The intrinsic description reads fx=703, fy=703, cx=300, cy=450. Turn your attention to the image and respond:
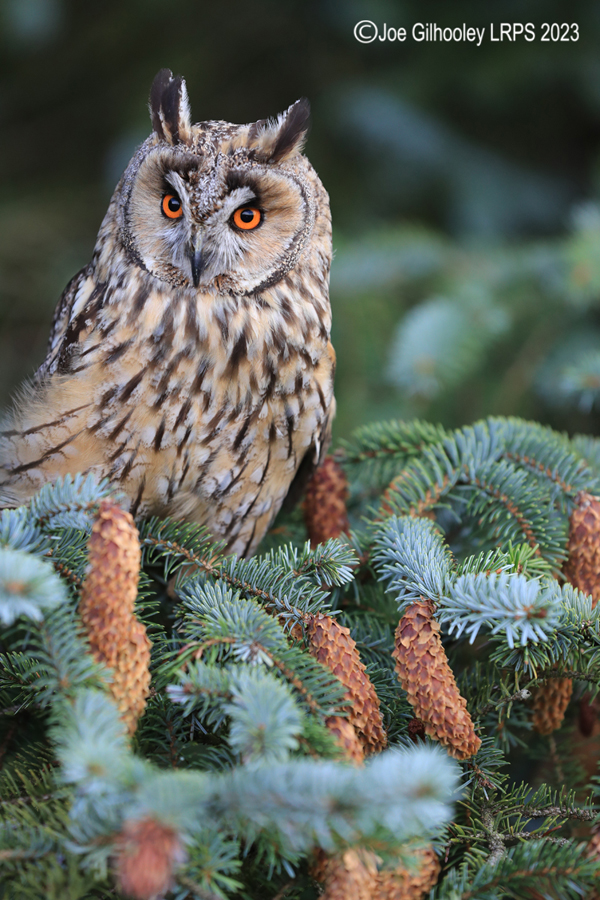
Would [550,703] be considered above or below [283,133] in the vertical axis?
below

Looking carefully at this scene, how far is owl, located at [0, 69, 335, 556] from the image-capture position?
50.8 inches

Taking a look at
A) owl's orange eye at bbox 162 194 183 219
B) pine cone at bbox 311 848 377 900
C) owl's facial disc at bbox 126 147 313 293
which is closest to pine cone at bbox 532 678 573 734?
pine cone at bbox 311 848 377 900

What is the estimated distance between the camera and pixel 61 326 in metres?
1.50

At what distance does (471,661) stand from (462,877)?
1.59 ft

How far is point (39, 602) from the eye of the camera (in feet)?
2.29

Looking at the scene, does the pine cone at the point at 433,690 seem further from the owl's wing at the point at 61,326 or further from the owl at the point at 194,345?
the owl's wing at the point at 61,326

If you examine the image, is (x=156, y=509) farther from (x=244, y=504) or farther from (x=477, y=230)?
(x=477, y=230)

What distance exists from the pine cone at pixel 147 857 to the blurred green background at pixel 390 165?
141 cm

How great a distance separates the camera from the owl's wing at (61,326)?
1.41 metres

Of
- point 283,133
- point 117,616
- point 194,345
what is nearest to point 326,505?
point 194,345

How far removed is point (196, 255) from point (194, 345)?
0.54 feet

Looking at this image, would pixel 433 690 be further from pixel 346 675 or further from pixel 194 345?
pixel 194 345

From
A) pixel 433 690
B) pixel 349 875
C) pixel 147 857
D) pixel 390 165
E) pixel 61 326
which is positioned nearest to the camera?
pixel 147 857

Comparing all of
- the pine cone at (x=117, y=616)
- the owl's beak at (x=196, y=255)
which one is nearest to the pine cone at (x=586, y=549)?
the pine cone at (x=117, y=616)
